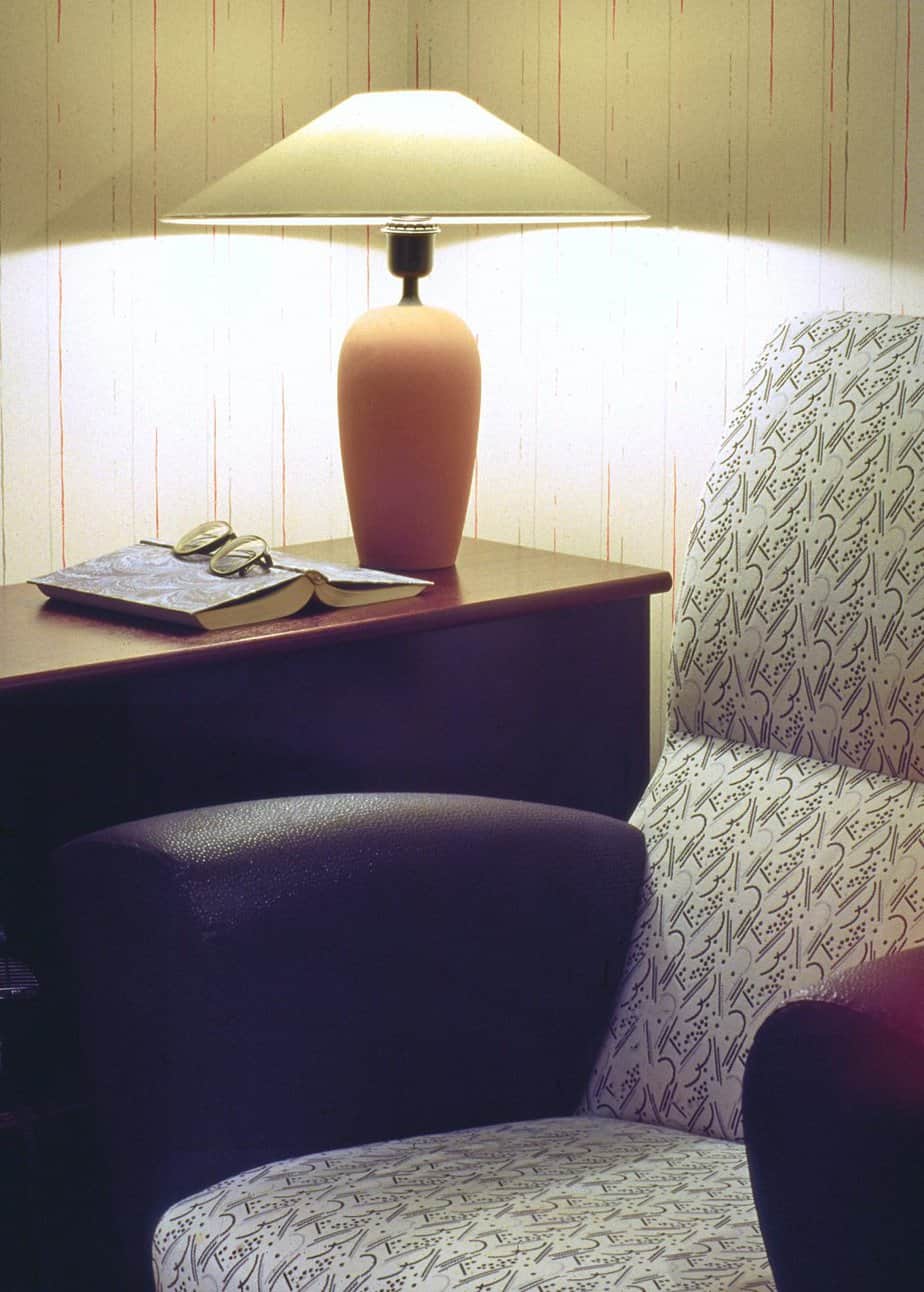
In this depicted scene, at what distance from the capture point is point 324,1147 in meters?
1.10

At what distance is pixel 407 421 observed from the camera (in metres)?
1.63

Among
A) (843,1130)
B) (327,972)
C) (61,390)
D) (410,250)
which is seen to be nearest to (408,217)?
(410,250)

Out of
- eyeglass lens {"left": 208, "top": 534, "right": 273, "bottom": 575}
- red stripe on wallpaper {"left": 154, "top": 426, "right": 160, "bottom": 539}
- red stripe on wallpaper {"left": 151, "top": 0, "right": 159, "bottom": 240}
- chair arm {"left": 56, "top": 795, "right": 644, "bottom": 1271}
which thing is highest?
red stripe on wallpaper {"left": 151, "top": 0, "right": 159, "bottom": 240}

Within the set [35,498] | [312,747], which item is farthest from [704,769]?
[35,498]

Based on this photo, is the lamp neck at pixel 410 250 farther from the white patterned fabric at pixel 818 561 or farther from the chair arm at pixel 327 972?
the chair arm at pixel 327 972

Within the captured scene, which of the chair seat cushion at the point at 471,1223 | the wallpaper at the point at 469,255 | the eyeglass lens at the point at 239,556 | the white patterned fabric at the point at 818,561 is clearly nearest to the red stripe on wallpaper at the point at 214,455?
the wallpaper at the point at 469,255

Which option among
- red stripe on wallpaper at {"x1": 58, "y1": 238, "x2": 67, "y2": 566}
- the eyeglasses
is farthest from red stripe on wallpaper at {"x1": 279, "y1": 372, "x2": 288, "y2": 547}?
the eyeglasses

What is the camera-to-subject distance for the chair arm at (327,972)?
1.05 metres

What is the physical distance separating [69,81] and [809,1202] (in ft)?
4.80

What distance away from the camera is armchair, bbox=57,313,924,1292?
3.22 ft

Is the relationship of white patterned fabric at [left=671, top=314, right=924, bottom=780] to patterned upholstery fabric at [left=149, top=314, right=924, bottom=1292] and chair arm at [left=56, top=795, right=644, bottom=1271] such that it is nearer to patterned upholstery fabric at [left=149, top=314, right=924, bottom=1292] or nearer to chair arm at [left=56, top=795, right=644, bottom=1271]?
patterned upholstery fabric at [left=149, top=314, right=924, bottom=1292]

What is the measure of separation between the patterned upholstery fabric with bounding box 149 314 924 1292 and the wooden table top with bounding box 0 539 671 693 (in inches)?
12.2

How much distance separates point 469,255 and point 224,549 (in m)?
0.72

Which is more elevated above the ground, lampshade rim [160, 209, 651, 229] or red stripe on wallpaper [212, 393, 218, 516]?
lampshade rim [160, 209, 651, 229]
